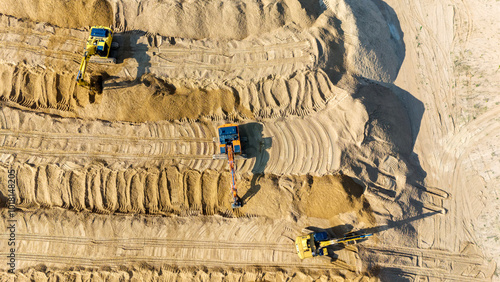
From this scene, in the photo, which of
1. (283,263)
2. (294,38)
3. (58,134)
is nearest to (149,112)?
(58,134)

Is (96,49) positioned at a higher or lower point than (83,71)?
higher

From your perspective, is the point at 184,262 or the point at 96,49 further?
the point at 96,49

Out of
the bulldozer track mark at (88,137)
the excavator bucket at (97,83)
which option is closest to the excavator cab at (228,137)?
the bulldozer track mark at (88,137)

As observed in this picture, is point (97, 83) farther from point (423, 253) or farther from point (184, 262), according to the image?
point (423, 253)

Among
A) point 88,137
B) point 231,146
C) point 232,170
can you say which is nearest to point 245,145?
point 231,146

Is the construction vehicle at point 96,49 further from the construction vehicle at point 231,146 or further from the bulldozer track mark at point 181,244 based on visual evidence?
the bulldozer track mark at point 181,244

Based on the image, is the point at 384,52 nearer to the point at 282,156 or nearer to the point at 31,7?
the point at 282,156
